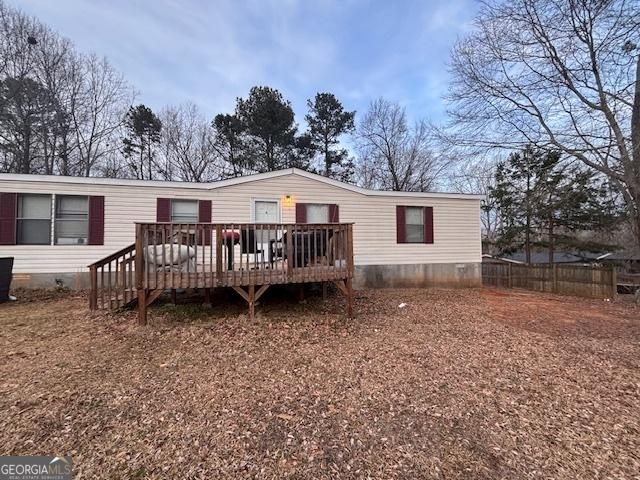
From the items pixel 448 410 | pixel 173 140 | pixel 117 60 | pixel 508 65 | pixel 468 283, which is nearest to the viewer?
pixel 448 410

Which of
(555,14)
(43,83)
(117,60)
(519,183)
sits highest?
(117,60)

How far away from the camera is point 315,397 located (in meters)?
2.86

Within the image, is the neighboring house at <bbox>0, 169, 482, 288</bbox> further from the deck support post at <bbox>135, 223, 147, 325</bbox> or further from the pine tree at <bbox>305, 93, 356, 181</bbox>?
the pine tree at <bbox>305, 93, 356, 181</bbox>

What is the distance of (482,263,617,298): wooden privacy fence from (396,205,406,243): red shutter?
589cm

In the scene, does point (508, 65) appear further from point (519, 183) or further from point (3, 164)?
point (3, 164)

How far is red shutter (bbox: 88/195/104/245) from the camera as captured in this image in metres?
7.67

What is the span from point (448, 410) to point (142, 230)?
4479mm

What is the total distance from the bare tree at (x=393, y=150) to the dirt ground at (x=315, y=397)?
15694mm

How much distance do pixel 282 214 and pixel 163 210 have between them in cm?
314

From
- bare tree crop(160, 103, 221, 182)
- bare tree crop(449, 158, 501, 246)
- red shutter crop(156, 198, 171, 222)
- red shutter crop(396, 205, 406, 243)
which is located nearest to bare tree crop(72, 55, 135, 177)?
bare tree crop(160, 103, 221, 182)

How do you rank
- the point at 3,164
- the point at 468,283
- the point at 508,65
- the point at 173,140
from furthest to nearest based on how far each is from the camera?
the point at 173,140 → the point at 3,164 → the point at 468,283 → the point at 508,65

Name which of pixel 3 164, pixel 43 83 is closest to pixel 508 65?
pixel 43 83

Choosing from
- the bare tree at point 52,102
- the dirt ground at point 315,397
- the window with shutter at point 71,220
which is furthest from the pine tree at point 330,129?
the dirt ground at point 315,397

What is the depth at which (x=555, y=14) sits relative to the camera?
8734 millimetres
